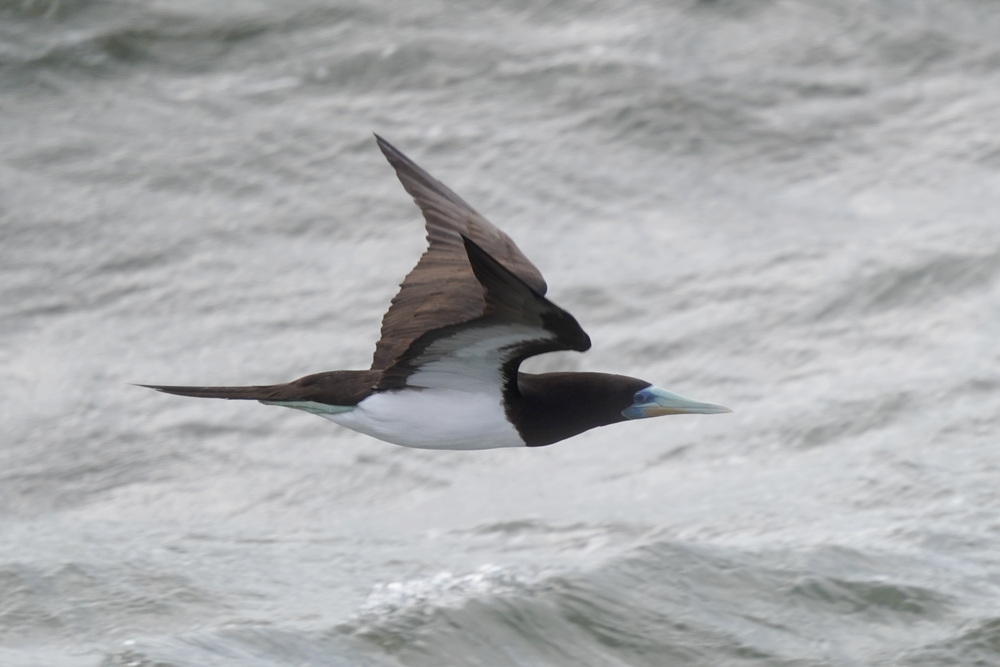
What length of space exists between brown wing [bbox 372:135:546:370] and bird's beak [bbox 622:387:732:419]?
→ 58 centimetres

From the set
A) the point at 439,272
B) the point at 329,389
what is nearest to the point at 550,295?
the point at 439,272

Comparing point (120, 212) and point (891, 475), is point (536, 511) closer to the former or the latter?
point (891, 475)

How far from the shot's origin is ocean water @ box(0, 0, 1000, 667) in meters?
7.67

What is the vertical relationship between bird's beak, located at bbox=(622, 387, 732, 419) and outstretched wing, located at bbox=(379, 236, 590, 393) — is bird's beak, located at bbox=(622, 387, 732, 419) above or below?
below

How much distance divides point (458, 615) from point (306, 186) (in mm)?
4630

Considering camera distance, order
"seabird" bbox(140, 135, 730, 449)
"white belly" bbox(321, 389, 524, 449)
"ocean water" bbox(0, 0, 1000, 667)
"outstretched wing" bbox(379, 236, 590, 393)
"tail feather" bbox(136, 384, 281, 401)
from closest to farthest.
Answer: "outstretched wing" bbox(379, 236, 590, 393), "tail feather" bbox(136, 384, 281, 401), "seabird" bbox(140, 135, 730, 449), "white belly" bbox(321, 389, 524, 449), "ocean water" bbox(0, 0, 1000, 667)

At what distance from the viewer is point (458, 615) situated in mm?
7551

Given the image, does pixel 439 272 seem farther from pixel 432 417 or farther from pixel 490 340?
pixel 490 340

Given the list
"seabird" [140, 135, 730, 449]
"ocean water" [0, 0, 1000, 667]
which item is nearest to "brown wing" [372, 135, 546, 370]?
"seabird" [140, 135, 730, 449]

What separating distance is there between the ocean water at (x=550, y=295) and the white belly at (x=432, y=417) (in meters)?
1.50

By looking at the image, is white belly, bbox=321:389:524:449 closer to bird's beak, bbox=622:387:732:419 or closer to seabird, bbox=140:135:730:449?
seabird, bbox=140:135:730:449

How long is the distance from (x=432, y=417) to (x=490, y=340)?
0.53 m

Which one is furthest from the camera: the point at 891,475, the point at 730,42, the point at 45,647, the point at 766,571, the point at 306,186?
the point at 730,42

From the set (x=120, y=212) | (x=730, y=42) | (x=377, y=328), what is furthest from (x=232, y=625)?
(x=730, y=42)
